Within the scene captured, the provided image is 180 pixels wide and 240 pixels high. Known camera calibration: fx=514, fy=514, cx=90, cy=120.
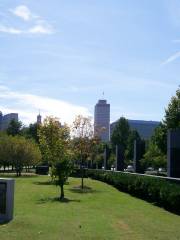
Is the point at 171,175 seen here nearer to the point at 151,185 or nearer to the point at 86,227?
the point at 151,185

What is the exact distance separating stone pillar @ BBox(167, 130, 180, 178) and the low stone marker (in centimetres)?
1039

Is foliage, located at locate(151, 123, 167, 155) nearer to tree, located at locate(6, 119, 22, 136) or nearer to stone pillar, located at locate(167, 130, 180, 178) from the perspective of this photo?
stone pillar, located at locate(167, 130, 180, 178)

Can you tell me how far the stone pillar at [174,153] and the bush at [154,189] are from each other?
3.08 ft

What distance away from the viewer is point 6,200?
14.3 meters

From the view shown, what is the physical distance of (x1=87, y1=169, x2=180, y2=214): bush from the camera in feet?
58.5

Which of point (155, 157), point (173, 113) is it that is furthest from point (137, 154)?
point (155, 157)

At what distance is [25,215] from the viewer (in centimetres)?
1501

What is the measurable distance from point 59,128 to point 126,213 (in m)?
32.8

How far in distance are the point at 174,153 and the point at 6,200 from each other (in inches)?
429

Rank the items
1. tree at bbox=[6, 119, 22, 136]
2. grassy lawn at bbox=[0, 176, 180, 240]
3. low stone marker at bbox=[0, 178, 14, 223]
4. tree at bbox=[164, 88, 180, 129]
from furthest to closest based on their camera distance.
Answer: tree at bbox=[6, 119, 22, 136], tree at bbox=[164, 88, 180, 129], low stone marker at bbox=[0, 178, 14, 223], grassy lawn at bbox=[0, 176, 180, 240]

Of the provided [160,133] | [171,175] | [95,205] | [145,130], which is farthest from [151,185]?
[145,130]

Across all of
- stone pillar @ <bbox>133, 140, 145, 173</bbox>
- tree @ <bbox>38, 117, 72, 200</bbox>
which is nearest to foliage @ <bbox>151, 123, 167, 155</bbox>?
tree @ <bbox>38, 117, 72, 200</bbox>

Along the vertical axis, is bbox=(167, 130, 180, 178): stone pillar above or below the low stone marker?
above

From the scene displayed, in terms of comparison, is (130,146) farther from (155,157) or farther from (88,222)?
(88,222)
